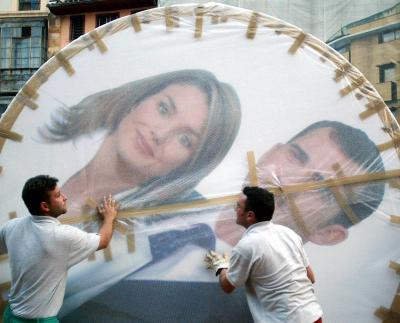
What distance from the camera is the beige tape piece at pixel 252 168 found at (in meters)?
2.56

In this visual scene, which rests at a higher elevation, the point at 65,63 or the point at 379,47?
the point at 379,47

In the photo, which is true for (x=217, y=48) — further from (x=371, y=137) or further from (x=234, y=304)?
(x=234, y=304)

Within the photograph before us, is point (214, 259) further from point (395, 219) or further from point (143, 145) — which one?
point (395, 219)

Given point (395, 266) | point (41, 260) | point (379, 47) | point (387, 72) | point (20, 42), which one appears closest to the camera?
point (41, 260)

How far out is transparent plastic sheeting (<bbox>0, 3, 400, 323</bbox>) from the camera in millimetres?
2533

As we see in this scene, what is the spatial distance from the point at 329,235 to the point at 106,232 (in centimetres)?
125

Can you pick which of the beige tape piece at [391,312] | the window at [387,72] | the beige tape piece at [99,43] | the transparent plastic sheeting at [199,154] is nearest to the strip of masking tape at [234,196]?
the transparent plastic sheeting at [199,154]

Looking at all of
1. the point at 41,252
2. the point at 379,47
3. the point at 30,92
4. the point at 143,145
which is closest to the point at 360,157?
the point at 143,145

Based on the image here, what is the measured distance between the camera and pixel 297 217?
2.56 meters

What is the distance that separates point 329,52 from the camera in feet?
8.54

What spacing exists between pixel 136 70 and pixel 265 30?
0.80 m

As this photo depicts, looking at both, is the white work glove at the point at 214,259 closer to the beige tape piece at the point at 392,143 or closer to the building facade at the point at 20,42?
the beige tape piece at the point at 392,143

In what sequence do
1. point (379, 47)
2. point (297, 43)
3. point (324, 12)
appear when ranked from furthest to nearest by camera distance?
point (324, 12)
point (379, 47)
point (297, 43)

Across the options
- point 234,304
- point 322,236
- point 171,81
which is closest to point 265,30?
point 171,81
